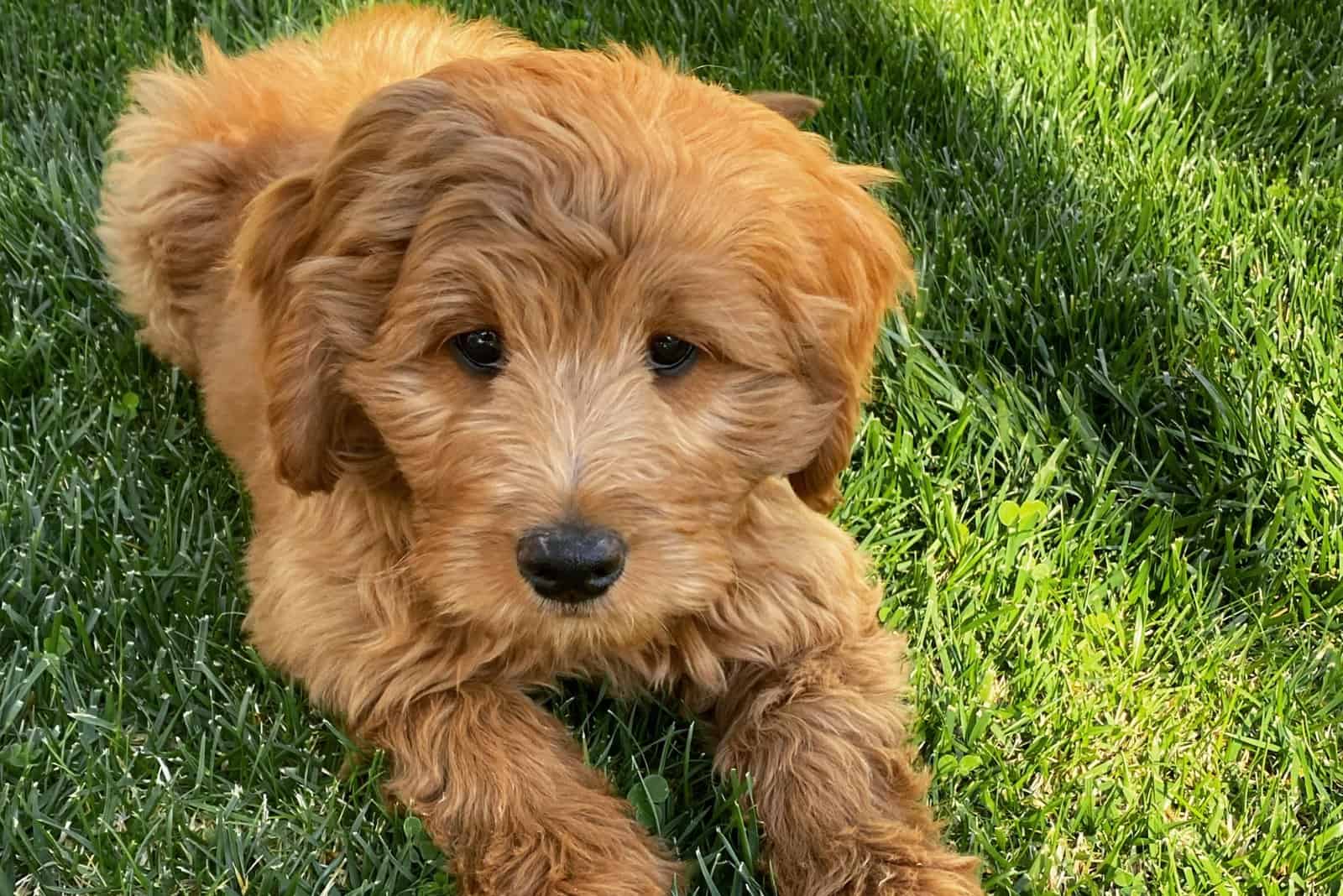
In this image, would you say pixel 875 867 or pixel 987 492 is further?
pixel 987 492

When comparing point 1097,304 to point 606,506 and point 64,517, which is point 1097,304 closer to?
point 606,506

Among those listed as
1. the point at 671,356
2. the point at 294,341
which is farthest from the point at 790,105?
the point at 294,341

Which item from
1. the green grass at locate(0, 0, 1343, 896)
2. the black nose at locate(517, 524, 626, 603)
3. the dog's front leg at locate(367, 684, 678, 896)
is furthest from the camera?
the green grass at locate(0, 0, 1343, 896)

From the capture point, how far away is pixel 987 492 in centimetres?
311

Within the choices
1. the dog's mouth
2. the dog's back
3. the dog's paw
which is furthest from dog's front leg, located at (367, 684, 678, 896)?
the dog's back

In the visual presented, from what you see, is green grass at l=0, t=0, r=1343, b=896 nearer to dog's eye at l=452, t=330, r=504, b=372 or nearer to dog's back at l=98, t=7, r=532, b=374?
dog's back at l=98, t=7, r=532, b=374

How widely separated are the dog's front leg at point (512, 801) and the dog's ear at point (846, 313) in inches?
25.1

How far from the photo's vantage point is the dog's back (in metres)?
3.14

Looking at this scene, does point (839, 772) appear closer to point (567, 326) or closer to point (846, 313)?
point (846, 313)

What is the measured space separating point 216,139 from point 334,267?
1437 millimetres

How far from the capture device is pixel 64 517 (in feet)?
9.42

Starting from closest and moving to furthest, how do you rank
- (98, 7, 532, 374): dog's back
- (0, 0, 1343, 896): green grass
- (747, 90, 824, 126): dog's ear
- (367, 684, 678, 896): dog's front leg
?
(367, 684, 678, 896): dog's front leg < (0, 0, 1343, 896): green grass < (747, 90, 824, 126): dog's ear < (98, 7, 532, 374): dog's back

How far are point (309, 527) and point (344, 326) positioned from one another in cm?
57

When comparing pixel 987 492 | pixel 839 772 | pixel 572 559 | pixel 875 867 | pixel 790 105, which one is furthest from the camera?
pixel 987 492
